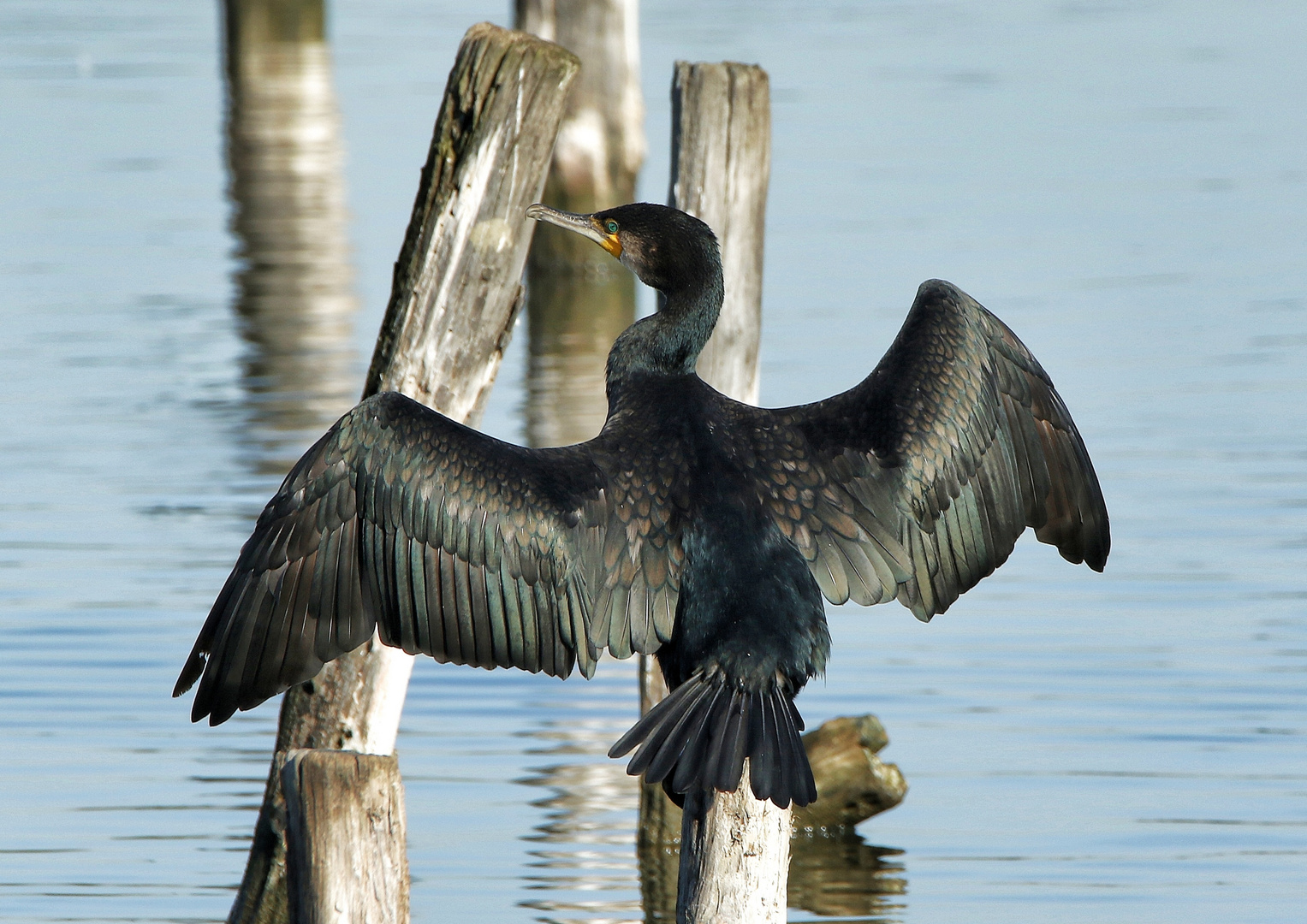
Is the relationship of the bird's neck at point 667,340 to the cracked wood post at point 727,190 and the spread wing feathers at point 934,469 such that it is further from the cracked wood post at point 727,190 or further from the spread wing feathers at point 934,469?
the cracked wood post at point 727,190

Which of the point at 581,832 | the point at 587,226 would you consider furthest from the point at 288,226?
the point at 587,226

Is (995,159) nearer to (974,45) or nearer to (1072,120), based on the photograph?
(1072,120)

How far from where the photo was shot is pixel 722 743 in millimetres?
4176

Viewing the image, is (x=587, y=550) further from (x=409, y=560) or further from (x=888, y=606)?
(x=888, y=606)

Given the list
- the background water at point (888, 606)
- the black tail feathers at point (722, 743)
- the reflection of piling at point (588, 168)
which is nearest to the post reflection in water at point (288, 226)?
the background water at point (888, 606)

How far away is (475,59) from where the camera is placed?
5.66 metres

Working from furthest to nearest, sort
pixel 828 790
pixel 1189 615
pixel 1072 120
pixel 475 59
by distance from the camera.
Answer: pixel 1072 120 → pixel 1189 615 → pixel 828 790 → pixel 475 59

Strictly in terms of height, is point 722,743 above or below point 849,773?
above

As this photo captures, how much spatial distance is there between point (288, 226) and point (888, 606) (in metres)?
10.2

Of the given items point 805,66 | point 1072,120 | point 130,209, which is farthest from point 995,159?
point 130,209

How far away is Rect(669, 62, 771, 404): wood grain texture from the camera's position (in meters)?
6.48

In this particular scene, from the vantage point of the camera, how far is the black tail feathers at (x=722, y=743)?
4.10m

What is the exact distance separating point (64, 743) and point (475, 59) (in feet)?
10.8

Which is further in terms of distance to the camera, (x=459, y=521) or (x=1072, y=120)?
(x=1072, y=120)
